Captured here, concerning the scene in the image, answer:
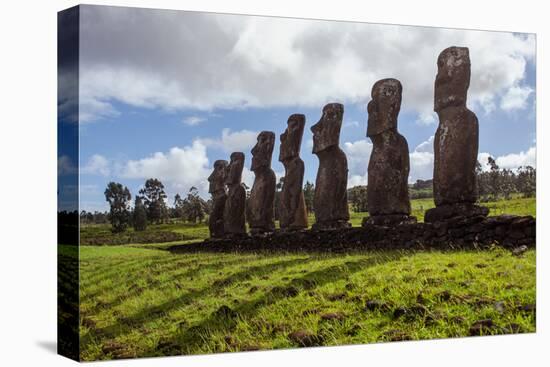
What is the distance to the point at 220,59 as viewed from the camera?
1283 centimetres

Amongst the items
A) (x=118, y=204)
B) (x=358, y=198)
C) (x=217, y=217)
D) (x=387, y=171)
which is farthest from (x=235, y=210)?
(x=387, y=171)

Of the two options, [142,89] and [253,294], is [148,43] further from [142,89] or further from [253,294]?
[253,294]

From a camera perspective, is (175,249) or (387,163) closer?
(175,249)

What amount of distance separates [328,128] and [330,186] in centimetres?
127

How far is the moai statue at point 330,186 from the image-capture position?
14788mm

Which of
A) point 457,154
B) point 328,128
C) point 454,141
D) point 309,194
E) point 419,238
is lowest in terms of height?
point 419,238

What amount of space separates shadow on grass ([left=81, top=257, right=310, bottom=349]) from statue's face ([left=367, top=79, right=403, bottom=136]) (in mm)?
3031

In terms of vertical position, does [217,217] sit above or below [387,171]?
below

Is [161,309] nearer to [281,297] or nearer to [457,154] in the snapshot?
[281,297]

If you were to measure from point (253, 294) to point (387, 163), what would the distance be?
3.58m

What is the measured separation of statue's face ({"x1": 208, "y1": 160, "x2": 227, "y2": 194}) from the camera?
13094 millimetres

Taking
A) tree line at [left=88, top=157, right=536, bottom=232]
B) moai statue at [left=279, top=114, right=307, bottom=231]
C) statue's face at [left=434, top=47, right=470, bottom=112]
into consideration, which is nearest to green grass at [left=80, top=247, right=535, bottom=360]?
tree line at [left=88, top=157, right=536, bottom=232]

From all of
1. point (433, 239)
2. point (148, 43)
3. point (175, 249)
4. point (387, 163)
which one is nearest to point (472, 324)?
point (433, 239)

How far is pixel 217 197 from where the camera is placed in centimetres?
1331
